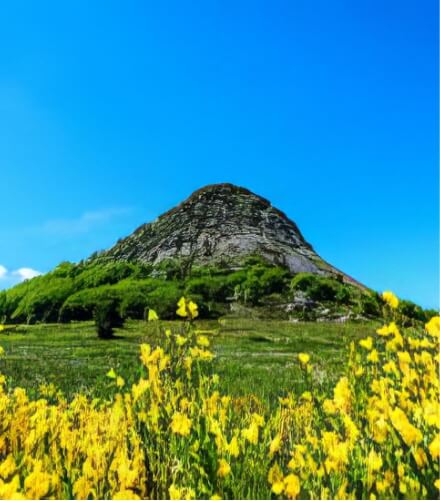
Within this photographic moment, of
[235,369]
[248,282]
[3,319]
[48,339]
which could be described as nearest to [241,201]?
[248,282]

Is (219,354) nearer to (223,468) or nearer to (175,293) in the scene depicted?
(175,293)

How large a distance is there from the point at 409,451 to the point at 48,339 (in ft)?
27.8

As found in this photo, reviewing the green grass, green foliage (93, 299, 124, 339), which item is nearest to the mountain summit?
the green grass

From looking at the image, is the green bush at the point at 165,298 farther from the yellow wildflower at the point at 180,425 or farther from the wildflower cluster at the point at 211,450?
the yellow wildflower at the point at 180,425

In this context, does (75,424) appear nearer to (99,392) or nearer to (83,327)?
(99,392)

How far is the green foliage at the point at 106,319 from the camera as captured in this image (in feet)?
27.8

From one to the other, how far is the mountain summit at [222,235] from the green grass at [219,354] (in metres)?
6.46

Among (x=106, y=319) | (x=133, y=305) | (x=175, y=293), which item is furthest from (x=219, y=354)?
(x=175, y=293)

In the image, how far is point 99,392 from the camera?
5.32 m

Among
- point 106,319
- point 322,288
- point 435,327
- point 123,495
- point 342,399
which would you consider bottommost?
point 123,495

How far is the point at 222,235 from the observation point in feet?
64.7

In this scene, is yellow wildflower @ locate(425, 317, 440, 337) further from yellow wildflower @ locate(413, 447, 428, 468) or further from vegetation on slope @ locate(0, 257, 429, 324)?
vegetation on slope @ locate(0, 257, 429, 324)

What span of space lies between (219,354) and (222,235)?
12211 millimetres

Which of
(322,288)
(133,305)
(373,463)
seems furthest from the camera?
(322,288)
